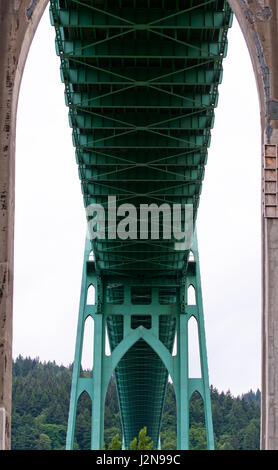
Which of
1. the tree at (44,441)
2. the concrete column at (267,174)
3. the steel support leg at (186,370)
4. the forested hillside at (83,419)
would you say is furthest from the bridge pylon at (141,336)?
the tree at (44,441)

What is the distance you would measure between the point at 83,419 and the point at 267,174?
12028cm

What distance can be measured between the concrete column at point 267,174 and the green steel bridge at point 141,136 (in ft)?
35.2

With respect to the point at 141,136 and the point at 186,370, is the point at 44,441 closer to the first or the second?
the point at 186,370

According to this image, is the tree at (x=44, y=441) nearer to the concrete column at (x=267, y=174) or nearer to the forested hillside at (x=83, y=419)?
the forested hillside at (x=83, y=419)

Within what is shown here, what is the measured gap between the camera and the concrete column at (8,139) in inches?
870

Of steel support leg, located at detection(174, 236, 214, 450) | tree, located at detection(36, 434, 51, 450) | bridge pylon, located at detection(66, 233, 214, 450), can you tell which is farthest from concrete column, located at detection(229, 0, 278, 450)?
tree, located at detection(36, 434, 51, 450)

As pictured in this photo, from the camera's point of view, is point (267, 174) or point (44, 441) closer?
point (267, 174)

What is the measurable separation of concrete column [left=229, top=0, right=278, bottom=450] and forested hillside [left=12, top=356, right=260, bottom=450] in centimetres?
11750

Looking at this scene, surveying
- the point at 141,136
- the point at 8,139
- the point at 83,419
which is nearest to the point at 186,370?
the point at 141,136

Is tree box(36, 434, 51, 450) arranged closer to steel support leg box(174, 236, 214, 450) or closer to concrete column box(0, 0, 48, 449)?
steel support leg box(174, 236, 214, 450)

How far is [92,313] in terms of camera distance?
62875 millimetres

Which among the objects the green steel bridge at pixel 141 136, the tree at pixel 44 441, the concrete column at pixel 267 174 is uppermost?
the green steel bridge at pixel 141 136

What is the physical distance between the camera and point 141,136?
44.8m
